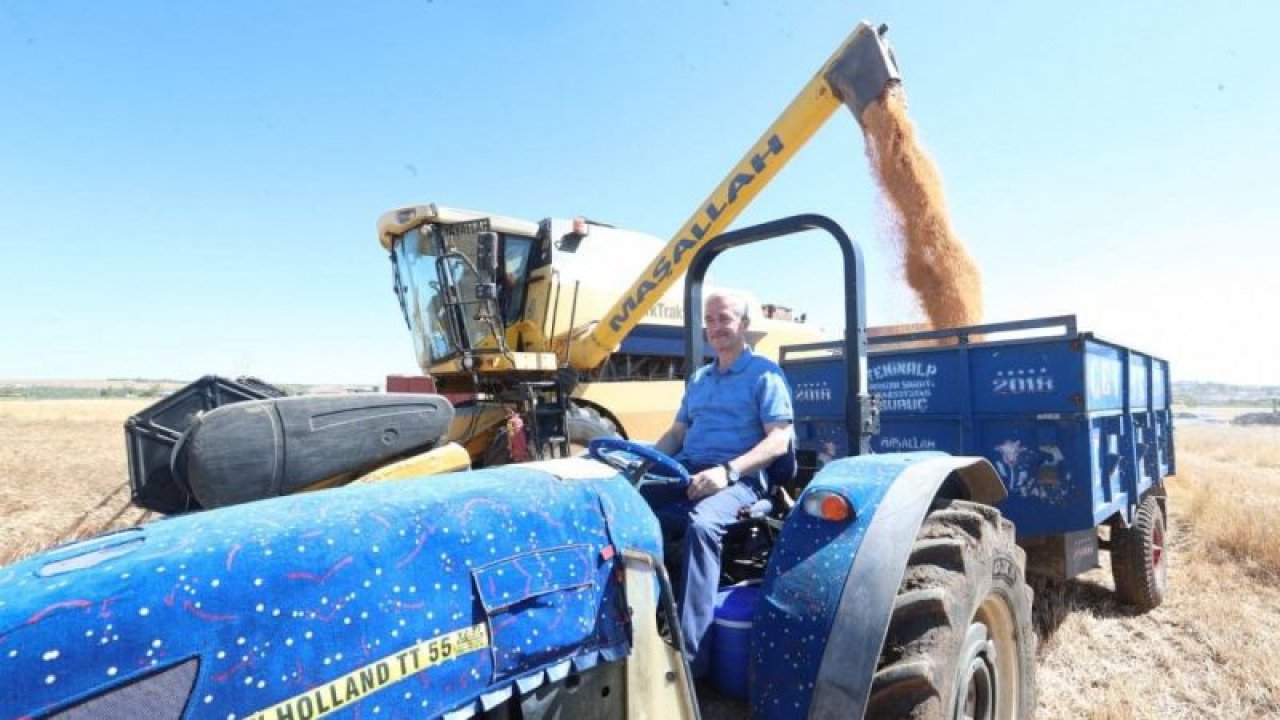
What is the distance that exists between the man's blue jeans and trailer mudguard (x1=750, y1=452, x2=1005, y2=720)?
0.17 metres

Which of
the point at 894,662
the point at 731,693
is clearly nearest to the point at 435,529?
the point at 731,693

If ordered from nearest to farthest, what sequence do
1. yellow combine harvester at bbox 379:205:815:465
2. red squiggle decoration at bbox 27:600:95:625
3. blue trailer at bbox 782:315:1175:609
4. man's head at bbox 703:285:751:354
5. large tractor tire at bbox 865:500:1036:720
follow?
red squiggle decoration at bbox 27:600:95:625
large tractor tire at bbox 865:500:1036:720
man's head at bbox 703:285:751:354
blue trailer at bbox 782:315:1175:609
yellow combine harvester at bbox 379:205:815:465

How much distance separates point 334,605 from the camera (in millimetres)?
1188

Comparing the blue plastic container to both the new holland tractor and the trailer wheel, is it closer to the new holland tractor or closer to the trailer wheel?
the new holland tractor

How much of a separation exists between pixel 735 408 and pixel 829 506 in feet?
2.39

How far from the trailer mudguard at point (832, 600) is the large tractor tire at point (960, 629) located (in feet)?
0.48

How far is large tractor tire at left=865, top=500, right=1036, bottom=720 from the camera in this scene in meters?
1.89

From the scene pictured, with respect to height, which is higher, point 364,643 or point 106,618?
point 106,618

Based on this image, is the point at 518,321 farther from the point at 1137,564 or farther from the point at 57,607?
the point at 57,607

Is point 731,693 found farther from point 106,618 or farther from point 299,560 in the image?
point 106,618

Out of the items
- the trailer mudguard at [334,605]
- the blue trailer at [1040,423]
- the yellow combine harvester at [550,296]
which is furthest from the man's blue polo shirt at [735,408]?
the yellow combine harvester at [550,296]

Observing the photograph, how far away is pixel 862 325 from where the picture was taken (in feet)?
8.26

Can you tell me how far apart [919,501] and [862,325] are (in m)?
0.70

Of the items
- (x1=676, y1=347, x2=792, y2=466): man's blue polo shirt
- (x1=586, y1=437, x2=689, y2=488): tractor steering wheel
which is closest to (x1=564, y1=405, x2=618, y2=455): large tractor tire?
(x1=676, y1=347, x2=792, y2=466): man's blue polo shirt
